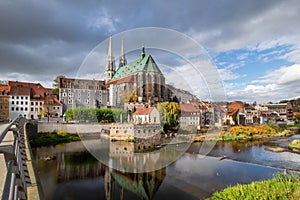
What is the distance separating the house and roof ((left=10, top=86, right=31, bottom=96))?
69.5ft

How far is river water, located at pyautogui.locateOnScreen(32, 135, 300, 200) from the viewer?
33.9ft

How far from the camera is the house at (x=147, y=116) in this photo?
2026 centimetres

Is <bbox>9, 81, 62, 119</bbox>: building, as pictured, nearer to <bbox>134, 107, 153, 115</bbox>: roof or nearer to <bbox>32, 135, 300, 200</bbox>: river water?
<bbox>134, 107, 153, 115</bbox>: roof

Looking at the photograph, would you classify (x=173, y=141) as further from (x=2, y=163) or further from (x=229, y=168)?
(x=2, y=163)

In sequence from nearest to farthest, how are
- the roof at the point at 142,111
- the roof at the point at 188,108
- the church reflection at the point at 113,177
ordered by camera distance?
the church reflection at the point at 113,177
the roof at the point at 188,108
the roof at the point at 142,111

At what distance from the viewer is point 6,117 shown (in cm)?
3369

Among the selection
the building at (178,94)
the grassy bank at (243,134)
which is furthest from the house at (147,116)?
the grassy bank at (243,134)

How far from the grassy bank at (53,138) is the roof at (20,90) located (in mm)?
12009

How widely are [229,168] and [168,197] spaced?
21.6ft

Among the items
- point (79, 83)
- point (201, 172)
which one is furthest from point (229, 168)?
point (79, 83)

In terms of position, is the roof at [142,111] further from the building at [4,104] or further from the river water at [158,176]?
the building at [4,104]

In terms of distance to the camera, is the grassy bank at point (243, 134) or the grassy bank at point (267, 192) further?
the grassy bank at point (243, 134)

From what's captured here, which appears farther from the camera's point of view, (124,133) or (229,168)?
(124,133)

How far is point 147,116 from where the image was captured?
21.7m
